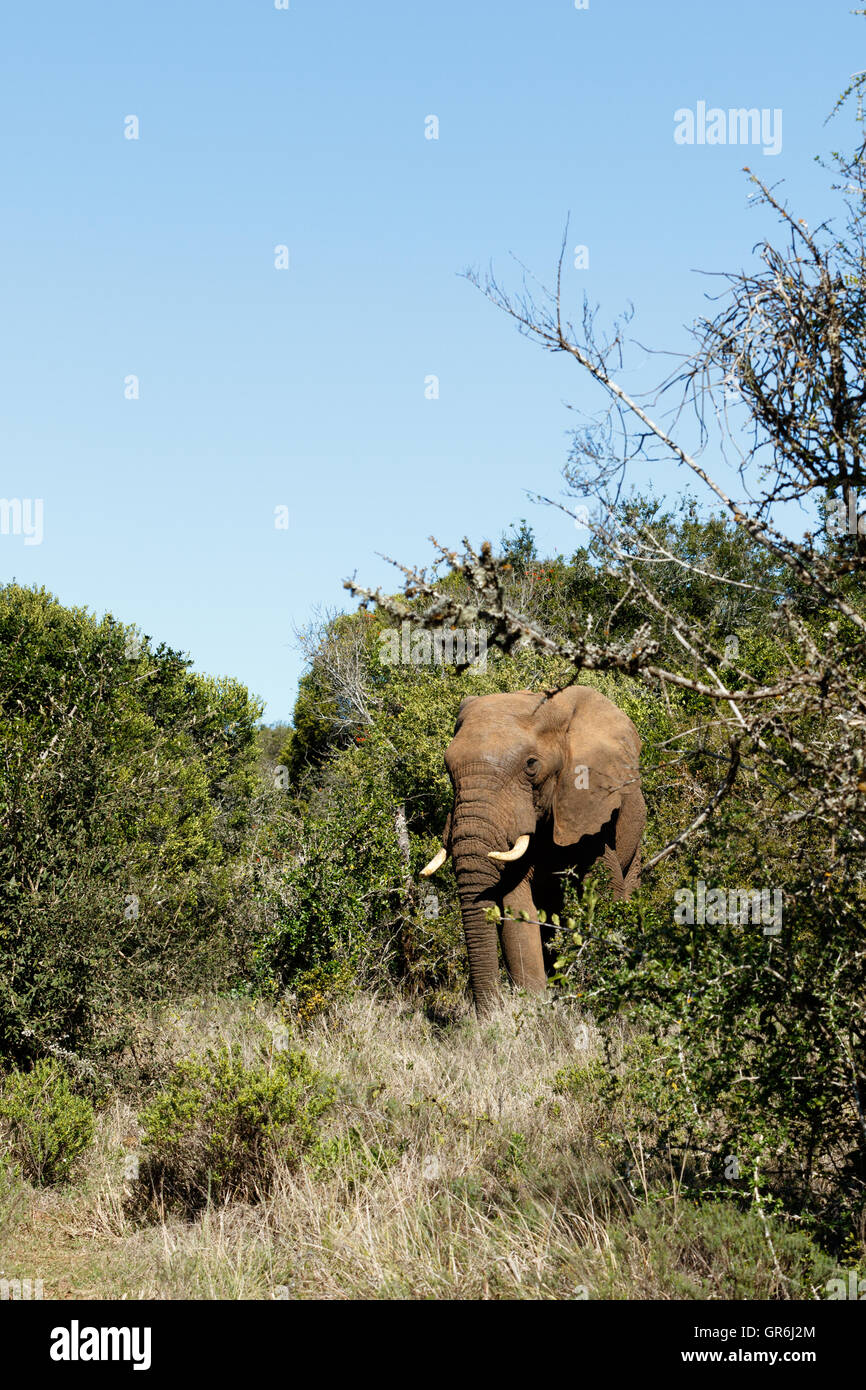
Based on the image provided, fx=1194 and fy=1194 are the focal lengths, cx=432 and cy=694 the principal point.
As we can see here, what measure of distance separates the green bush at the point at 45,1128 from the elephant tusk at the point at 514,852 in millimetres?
3830

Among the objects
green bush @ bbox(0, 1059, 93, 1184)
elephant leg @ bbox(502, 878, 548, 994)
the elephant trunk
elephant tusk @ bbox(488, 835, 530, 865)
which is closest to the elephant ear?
elephant tusk @ bbox(488, 835, 530, 865)

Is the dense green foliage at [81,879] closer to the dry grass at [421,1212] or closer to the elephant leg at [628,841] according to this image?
the dry grass at [421,1212]

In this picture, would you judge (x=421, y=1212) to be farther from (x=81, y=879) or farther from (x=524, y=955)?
(x=524, y=955)

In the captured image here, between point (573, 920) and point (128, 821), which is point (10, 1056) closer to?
point (128, 821)

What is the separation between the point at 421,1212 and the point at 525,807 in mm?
5114

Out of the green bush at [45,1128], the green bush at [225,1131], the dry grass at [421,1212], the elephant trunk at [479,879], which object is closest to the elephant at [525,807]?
the elephant trunk at [479,879]

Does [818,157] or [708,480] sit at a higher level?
[818,157]

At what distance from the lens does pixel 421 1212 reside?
5645 millimetres

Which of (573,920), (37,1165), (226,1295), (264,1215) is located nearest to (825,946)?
(573,920)

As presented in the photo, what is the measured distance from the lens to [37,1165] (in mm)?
7586

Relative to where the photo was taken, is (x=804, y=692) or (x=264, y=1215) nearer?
(x=804, y=692)

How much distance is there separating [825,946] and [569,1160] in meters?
1.82

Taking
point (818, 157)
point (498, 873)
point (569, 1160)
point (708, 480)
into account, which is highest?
point (818, 157)

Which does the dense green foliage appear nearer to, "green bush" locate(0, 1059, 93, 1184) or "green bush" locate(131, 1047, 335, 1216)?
"green bush" locate(0, 1059, 93, 1184)
